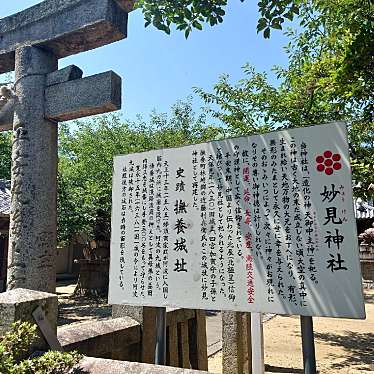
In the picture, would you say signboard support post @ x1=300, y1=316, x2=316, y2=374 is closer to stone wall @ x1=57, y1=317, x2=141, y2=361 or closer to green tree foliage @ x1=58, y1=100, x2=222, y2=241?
stone wall @ x1=57, y1=317, x2=141, y2=361

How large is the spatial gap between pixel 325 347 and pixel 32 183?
6675mm

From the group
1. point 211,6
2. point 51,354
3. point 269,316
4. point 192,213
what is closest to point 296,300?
point 192,213

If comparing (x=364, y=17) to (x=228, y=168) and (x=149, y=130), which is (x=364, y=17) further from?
(x=149, y=130)

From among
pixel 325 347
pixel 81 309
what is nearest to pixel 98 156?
pixel 81 309

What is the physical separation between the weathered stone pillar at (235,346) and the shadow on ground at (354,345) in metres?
1.92

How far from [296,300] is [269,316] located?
9.32 metres

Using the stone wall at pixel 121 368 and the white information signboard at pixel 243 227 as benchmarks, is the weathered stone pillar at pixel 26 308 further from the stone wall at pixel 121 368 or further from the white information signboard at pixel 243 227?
the white information signboard at pixel 243 227

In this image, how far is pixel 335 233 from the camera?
2332mm

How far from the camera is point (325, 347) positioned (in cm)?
766

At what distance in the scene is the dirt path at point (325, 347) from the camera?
6.30 meters

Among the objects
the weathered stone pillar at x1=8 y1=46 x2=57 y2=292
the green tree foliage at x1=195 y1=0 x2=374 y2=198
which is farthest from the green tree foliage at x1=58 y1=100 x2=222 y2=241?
the weathered stone pillar at x1=8 y1=46 x2=57 y2=292

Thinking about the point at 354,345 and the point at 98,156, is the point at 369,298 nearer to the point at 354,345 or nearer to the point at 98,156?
the point at 354,345

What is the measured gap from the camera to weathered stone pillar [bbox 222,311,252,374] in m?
5.43

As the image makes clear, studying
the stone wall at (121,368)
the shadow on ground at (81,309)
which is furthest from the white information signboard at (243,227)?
the shadow on ground at (81,309)
